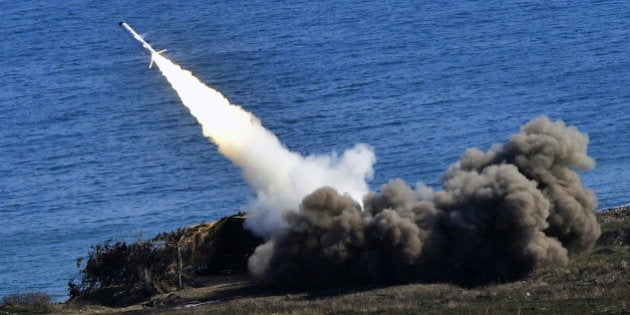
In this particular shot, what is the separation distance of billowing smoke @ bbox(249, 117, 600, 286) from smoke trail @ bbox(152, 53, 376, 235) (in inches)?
152

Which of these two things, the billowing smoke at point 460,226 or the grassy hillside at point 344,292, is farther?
the billowing smoke at point 460,226

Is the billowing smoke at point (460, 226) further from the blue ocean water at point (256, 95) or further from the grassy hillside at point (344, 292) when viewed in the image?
the blue ocean water at point (256, 95)

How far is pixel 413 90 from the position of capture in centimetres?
9975

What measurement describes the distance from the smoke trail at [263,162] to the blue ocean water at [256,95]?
1490 centimetres

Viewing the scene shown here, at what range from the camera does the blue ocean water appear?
8306 cm

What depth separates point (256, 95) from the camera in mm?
102250

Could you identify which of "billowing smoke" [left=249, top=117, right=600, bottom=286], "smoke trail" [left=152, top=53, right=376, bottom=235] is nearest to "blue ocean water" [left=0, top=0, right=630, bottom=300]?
"smoke trail" [left=152, top=53, right=376, bottom=235]

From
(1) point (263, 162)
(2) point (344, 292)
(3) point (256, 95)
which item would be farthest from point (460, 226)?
(3) point (256, 95)

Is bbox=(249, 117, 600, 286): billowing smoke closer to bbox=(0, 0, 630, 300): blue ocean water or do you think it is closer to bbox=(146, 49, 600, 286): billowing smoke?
bbox=(146, 49, 600, 286): billowing smoke

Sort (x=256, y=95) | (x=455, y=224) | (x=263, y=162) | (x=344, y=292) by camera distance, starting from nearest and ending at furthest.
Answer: (x=344, y=292)
(x=455, y=224)
(x=263, y=162)
(x=256, y=95)

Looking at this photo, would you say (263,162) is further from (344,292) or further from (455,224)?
(455,224)

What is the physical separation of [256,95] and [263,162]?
45.1 meters

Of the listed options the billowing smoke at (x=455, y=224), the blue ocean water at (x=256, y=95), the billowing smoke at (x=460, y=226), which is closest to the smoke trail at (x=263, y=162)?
the billowing smoke at (x=455, y=224)

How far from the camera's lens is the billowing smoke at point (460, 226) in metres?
48.5
